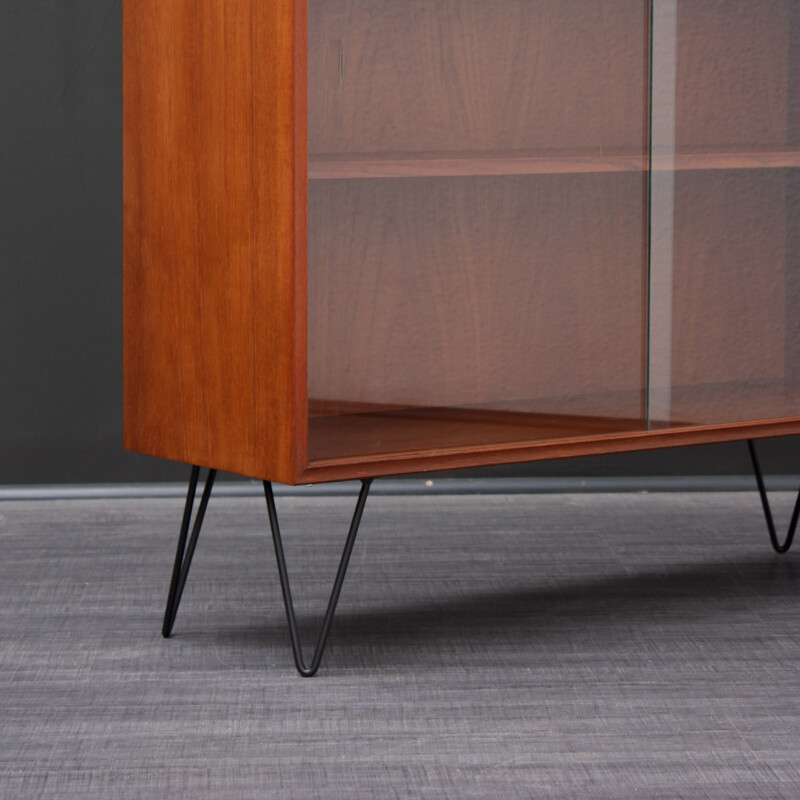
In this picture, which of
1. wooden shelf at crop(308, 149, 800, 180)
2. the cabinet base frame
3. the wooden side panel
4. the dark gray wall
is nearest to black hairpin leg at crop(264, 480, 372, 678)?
the cabinet base frame

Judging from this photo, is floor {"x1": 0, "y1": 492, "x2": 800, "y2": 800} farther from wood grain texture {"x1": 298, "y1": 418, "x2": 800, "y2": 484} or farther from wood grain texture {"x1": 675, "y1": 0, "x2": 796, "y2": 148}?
wood grain texture {"x1": 675, "y1": 0, "x2": 796, "y2": 148}

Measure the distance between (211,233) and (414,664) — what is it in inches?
22.1

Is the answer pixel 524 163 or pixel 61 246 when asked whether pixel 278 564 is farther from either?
pixel 61 246

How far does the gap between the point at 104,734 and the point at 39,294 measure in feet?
5.06

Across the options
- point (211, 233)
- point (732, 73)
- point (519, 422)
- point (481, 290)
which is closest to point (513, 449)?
point (519, 422)

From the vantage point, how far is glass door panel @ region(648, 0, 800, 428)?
5.47 feet

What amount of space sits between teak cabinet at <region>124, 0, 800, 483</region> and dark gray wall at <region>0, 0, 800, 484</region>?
1.11 metres

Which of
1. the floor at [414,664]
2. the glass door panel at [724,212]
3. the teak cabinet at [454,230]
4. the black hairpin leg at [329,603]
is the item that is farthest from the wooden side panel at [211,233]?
the glass door panel at [724,212]

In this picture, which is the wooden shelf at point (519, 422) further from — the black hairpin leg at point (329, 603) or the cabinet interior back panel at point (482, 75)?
the cabinet interior back panel at point (482, 75)

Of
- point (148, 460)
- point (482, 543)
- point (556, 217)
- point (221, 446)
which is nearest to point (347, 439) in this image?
point (221, 446)

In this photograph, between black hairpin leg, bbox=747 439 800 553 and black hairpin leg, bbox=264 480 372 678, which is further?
black hairpin leg, bbox=747 439 800 553

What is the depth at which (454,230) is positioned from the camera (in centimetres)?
159

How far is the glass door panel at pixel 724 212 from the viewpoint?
1667mm

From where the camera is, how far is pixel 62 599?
1.88 m
